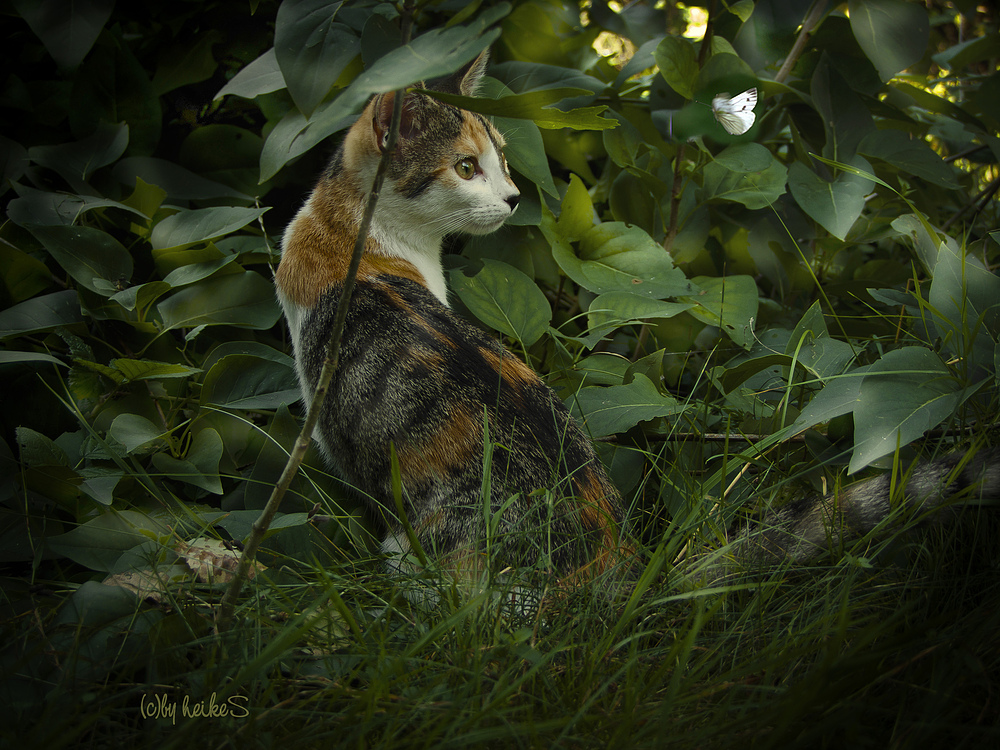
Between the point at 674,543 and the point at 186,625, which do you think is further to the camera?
the point at 674,543

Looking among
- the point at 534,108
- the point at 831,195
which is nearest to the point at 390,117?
the point at 534,108

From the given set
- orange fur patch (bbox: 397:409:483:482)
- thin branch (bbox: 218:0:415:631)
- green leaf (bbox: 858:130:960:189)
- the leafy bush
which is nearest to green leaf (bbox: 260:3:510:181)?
the leafy bush

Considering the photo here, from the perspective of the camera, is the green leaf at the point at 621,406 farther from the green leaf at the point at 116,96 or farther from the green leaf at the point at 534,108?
the green leaf at the point at 116,96

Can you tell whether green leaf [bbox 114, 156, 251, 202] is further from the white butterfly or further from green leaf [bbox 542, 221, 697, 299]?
the white butterfly

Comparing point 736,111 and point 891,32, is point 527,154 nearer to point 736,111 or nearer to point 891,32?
point 736,111

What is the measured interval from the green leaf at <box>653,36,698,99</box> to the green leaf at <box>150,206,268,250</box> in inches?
50.7

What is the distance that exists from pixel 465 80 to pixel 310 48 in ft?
2.45

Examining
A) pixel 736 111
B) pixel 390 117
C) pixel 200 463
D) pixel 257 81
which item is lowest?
pixel 200 463

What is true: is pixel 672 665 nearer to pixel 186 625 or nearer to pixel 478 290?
pixel 186 625

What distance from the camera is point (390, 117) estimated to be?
6.08 feet

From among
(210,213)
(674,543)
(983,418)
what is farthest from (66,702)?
(983,418)

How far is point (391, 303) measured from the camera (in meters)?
1.67

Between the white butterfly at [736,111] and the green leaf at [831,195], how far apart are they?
0.24m

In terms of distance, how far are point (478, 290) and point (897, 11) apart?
1587 millimetres
